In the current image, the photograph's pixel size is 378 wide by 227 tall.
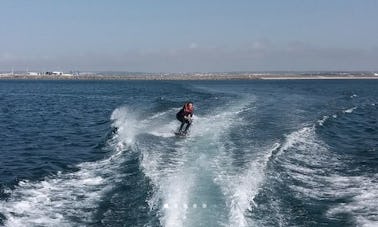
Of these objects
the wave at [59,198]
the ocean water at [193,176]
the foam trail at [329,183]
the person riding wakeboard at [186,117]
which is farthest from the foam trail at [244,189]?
the person riding wakeboard at [186,117]

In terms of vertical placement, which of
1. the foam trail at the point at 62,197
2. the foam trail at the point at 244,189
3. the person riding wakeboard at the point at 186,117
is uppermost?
the person riding wakeboard at the point at 186,117

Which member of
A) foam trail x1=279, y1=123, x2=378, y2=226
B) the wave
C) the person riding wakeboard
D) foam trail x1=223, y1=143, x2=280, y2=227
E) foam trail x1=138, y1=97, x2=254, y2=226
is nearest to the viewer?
foam trail x1=223, y1=143, x2=280, y2=227

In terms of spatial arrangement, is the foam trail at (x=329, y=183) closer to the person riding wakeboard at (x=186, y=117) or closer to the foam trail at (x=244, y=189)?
the foam trail at (x=244, y=189)

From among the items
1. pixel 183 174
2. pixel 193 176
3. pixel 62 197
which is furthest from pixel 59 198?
pixel 193 176

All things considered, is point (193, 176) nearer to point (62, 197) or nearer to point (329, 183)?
point (62, 197)

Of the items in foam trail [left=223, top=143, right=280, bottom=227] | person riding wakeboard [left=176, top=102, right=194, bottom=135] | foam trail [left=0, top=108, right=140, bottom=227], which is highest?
person riding wakeboard [left=176, top=102, right=194, bottom=135]

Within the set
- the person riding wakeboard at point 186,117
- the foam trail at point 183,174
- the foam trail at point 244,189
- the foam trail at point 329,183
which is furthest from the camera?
the person riding wakeboard at point 186,117

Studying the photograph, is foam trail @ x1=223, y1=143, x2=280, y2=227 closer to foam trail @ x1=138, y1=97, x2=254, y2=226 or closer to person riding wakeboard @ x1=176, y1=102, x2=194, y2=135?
foam trail @ x1=138, y1=97, x2=254, y2=226

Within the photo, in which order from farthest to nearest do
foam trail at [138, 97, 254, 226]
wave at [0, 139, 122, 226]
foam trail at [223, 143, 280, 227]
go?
wave at [0, 139, 122, 226] → foam trail at [138, 97, 254, 226] → foam trail at [223, 143, 280, 227]

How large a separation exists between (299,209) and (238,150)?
702 cm

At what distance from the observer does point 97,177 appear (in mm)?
15758

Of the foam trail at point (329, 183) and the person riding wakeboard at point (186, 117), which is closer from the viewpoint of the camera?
the foam trail at point (329, 183)

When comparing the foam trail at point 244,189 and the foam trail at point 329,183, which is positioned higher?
the foam trail at point 244,189

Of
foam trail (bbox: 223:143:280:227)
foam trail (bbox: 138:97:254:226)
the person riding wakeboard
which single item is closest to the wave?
foam trail (bbox: 138:97:254:226)
